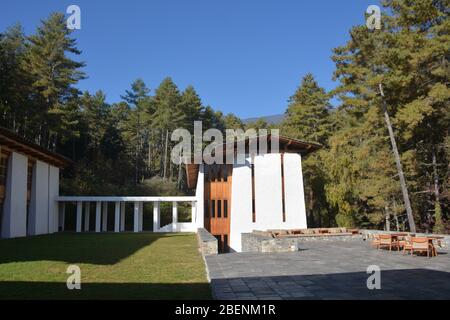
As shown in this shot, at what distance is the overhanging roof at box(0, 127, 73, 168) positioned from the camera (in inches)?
808

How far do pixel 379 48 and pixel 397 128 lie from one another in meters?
5.18

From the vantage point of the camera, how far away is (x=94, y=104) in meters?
53.6

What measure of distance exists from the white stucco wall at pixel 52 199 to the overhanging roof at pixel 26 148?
0.88 meters

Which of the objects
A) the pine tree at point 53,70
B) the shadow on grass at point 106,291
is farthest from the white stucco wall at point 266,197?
the pine tree at point 53,70

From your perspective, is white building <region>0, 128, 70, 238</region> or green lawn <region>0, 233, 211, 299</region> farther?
white building <region>0, 128, 70, 238</region>

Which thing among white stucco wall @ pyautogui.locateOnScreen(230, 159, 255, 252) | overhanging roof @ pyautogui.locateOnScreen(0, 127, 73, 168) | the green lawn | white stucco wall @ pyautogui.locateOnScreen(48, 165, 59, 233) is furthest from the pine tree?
the green lawn

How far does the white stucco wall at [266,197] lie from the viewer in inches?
976

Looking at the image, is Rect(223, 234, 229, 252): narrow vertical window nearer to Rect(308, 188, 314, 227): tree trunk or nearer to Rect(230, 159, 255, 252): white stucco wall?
Rect(230, 159, 255, 252): white stucco wall

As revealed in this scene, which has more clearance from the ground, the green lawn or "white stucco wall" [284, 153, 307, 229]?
"white stucco wall" [284, 153, 307, 229]

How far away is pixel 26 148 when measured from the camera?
23781mm

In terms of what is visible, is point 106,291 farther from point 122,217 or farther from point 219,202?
point 122,217

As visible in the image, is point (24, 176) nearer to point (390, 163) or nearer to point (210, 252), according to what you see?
point (210, 252)

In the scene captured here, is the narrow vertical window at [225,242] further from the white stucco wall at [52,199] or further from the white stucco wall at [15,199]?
the white stucco wall at [52,199]
